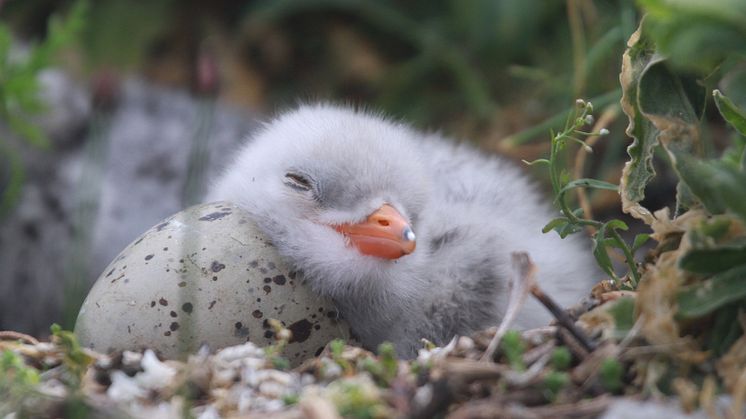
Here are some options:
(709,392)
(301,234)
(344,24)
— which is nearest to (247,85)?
(344,24)

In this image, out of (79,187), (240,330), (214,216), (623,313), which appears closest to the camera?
(623,313)

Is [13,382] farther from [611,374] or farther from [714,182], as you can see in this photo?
[714,182]

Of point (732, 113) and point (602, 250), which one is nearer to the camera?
point (732, 113)

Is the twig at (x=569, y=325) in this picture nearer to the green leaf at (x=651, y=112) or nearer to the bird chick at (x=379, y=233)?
the green leaf at (x=651, y=112)

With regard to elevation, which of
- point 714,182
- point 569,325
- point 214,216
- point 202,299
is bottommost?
point 569,325

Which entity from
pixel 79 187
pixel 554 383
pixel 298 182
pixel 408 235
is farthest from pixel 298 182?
pixel 79 187

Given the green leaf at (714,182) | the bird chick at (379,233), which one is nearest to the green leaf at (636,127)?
the green leaf at (714,182)
